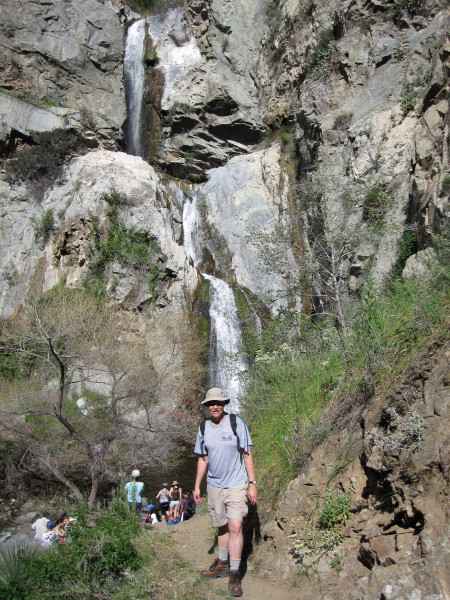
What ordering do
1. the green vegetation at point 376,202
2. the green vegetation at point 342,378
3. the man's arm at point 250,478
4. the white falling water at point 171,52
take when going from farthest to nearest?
1. the white falling water at point 171,52
2. the green vegetation at point 376,202
3. the green vegetation at point 342,378
4. the man's arm at point 250,478

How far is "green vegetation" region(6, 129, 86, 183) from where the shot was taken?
2103 cm

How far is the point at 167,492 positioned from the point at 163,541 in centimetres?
616

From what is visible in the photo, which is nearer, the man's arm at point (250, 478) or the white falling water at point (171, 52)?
the man's arm at point (250, 478)

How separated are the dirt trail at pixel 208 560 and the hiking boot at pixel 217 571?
4 cm

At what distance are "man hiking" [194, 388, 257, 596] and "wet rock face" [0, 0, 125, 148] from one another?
70.3 feet

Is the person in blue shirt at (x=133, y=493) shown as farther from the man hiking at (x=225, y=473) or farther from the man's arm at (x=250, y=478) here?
the man's arm at (x=250, y=478)

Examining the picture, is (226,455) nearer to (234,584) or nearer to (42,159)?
(234,584)

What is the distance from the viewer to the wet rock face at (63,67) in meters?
22.6

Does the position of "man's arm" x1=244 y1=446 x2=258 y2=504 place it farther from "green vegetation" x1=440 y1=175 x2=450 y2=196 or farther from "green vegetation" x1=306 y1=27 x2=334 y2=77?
"green vegetation" x1=306 y1=27 x2=334 y2=77

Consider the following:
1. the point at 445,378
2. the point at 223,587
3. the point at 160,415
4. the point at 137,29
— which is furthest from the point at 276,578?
the point at 137,29

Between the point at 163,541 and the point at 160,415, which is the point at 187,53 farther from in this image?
the point at 163,541

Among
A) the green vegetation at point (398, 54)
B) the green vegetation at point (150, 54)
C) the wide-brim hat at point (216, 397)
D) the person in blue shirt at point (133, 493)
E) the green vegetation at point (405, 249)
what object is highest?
the green vegetation at point (150, 54)

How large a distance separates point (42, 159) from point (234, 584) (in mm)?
20717

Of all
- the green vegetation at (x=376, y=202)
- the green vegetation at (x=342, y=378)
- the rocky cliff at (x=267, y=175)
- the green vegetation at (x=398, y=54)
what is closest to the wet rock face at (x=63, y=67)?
the rocky cliff at (x=267, y=175)
